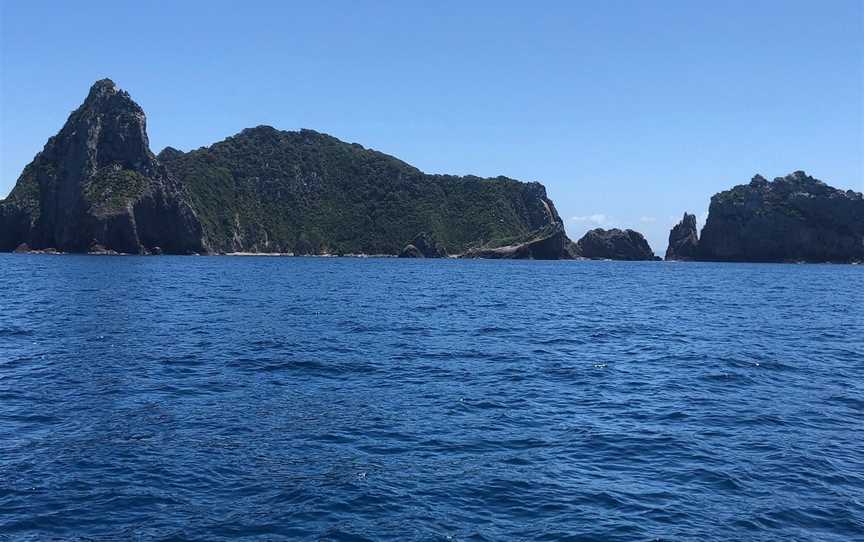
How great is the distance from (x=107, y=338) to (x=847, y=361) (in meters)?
41.9

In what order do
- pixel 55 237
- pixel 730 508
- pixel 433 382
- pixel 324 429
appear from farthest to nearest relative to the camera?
pixel 55 237
pixel 433 382
pixel 324 429
pixel 730 508

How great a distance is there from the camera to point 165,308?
Result: 54.7 metres

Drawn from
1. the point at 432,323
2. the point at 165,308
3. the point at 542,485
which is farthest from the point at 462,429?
the point at 165,308

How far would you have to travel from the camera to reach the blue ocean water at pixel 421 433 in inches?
559

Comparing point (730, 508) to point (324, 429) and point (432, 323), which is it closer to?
point (324, 429)

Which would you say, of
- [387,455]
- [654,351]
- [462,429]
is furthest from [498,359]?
[387,455]

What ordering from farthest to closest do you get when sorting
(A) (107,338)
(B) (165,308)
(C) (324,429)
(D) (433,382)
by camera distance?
(B) (165,308)
(A) (107,338)
(D) (433,382)
(C) (324,429)

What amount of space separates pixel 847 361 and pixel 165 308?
49.6m

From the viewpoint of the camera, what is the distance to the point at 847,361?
35250 millimetres

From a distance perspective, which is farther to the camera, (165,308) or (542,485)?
(165,308)

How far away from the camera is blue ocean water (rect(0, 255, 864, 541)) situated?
559 inches

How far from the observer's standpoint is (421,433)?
20438mm

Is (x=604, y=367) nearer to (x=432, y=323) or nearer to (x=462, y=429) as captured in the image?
(x=462, y=429)

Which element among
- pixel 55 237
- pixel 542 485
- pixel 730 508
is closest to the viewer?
pixel 730 508
